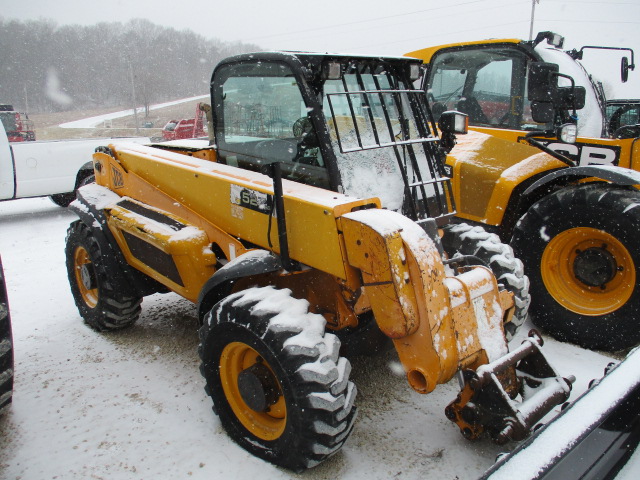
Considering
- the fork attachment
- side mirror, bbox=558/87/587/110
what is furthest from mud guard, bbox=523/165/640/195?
the fork attachment

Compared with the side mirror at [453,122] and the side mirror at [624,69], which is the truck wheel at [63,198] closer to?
the side mirror at [453,122]

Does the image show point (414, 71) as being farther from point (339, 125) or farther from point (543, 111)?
point (543, 111)

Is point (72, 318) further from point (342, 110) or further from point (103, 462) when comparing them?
point (342, 110)

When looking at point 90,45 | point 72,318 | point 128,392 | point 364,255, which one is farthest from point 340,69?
point 90,45

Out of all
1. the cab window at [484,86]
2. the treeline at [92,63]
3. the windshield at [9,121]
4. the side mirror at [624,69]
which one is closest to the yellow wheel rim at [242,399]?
the cab window at [484,86]

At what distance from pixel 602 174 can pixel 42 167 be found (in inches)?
336

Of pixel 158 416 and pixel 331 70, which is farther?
pixel 158 416

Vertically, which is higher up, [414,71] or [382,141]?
[414,71]

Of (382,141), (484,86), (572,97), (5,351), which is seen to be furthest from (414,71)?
(5,351)

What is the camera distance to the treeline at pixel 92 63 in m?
52.8

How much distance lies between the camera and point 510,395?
2.67 meters

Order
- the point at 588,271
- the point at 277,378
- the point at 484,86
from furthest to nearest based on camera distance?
the point at 484,86, the point at 588,271, the point at 277,378

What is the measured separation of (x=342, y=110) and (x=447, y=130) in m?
0.77

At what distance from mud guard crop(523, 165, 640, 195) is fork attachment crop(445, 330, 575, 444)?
159 cm
